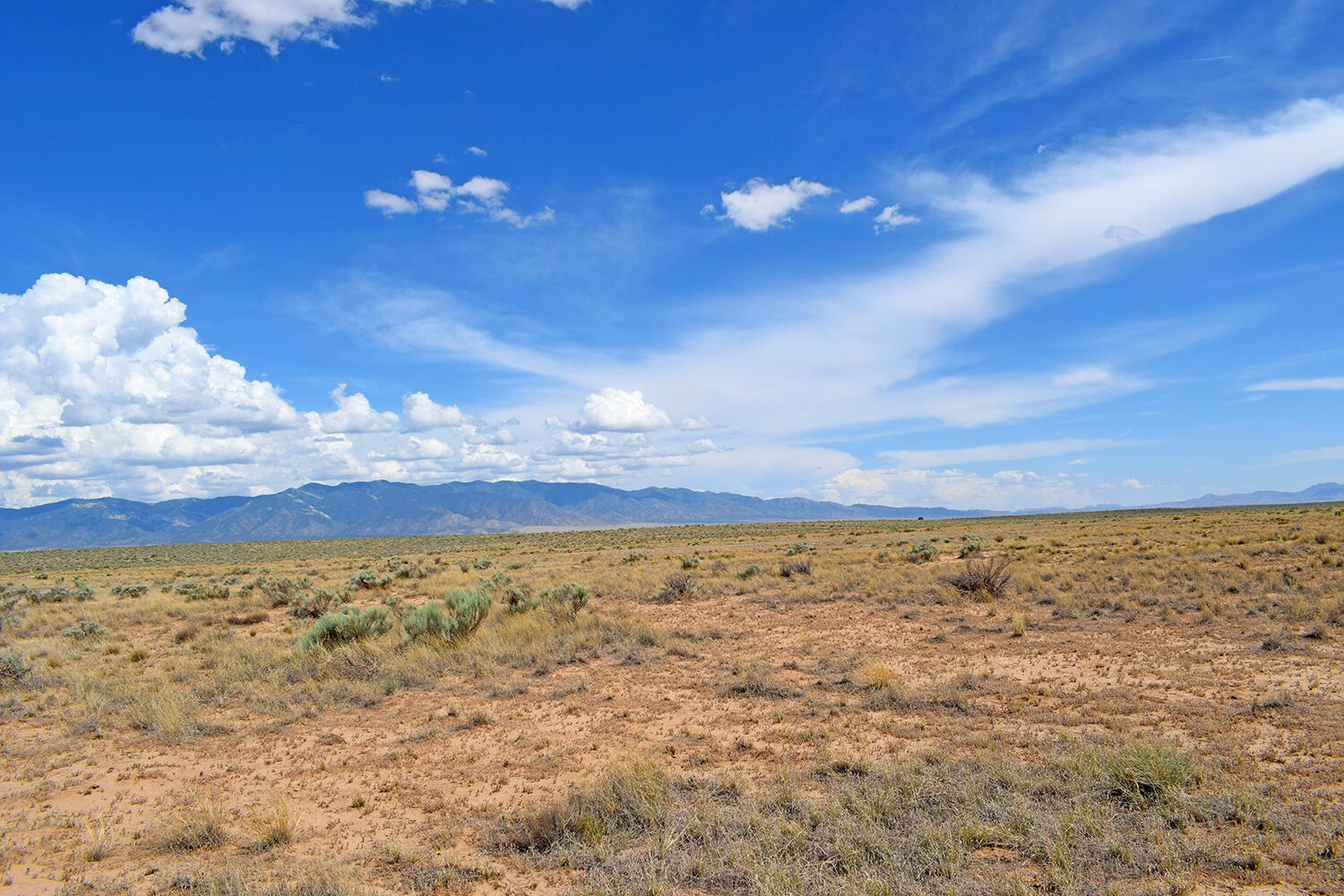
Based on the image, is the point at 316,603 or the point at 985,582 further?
the point at 316,603

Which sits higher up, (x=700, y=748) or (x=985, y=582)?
(x=985, y=582)

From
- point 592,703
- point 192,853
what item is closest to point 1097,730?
point 592,703

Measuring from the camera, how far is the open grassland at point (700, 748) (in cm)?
504

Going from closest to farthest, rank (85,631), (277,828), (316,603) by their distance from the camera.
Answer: (277,828) → (85,631) → (316,603)

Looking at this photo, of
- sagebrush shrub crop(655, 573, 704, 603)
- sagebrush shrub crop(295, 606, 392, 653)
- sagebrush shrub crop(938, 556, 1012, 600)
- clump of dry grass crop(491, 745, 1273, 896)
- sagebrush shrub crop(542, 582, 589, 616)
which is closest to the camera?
clump of dry grass crop(491, 745, 1273, 896)

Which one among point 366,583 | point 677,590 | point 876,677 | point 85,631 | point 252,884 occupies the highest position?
point 876,677

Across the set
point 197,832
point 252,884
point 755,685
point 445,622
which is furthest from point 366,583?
point 252,884

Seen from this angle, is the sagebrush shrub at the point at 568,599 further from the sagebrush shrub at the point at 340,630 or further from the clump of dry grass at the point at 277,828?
the clump of dry grass at the point at 277,828

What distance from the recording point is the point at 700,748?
793 centimetres

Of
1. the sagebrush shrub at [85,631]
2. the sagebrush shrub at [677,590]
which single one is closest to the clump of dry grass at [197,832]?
the sagebrush shrub at [85,631]

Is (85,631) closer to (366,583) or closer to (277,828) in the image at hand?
(366,583)

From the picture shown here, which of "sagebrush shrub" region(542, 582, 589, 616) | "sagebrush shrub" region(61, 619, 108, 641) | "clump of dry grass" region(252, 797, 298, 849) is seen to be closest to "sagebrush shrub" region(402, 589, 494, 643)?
"sagebrush shrub" region(542, 582, 589, 616)

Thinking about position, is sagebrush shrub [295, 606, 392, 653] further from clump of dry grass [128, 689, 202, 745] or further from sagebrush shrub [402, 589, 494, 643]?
clump of dry grass [128, 689, 202, 745]

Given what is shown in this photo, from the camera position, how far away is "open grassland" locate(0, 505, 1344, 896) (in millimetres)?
5043
